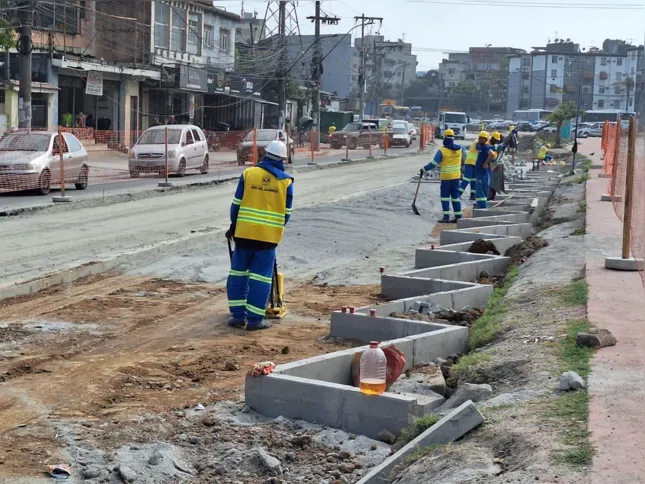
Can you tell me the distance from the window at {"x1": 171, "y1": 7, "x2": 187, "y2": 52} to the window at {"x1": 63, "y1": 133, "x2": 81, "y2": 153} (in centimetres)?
2784

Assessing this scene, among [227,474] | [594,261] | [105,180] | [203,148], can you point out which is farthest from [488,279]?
[203,148]

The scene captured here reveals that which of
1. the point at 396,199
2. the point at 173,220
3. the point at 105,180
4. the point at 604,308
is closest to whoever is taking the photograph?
the point at 604,308

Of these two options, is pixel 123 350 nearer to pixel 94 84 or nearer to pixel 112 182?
pixel 112 182

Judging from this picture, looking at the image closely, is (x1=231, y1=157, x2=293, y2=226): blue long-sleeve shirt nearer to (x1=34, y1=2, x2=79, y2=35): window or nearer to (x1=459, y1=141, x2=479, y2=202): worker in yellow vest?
(x1=459, y1=141, x2=479, y2=202): worker in yellow vest

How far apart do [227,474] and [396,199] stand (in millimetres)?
18731

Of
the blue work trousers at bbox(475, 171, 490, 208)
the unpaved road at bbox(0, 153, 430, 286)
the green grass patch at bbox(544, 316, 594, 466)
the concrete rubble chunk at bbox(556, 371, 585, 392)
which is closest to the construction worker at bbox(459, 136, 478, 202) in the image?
the blue work trousers at bbox(475, 171, 490, 208)

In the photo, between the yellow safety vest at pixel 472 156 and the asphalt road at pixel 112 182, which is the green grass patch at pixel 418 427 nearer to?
the asphalt road at pixel 112 182

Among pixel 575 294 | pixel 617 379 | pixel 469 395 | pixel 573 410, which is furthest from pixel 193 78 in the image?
pixel 573 410

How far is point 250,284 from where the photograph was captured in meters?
10.2

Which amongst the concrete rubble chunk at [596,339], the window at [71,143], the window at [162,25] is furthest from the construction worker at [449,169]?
the window at [162,25]

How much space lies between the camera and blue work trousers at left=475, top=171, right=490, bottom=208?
849 inches

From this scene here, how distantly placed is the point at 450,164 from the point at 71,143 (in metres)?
10.1

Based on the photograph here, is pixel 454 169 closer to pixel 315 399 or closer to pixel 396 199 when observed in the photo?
pixel 396 199

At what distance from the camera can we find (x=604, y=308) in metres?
9.38
